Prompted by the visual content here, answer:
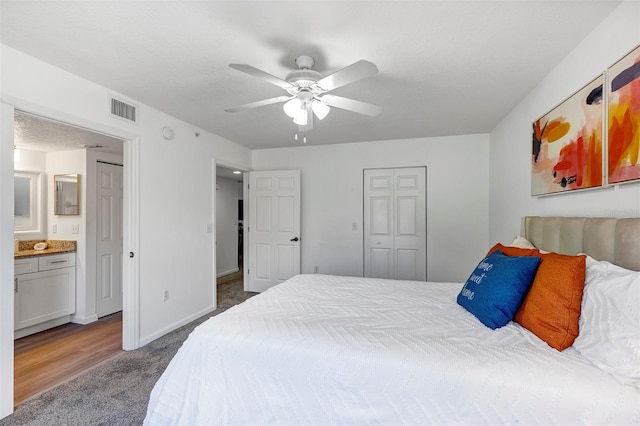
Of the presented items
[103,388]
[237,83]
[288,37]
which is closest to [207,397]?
[103,388]

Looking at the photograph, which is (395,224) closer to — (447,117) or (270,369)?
(447,117)

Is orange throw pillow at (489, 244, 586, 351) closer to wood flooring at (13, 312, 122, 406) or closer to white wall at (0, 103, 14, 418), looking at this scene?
white wall at (0, 103, 14, 418)

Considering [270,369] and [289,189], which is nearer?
[270,369]

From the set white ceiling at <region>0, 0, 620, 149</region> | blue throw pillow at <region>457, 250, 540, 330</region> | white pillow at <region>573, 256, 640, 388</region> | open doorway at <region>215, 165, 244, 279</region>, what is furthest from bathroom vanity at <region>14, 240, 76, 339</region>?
white pillow at <region>573, 256, 640, 388</region>

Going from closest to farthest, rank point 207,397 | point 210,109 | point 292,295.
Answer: point 207,397 < point 292,295 < point 210,109

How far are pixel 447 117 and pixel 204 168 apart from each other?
9.58 ft

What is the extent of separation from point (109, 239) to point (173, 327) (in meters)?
1.56

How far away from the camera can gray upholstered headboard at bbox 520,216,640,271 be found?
1.28 metres

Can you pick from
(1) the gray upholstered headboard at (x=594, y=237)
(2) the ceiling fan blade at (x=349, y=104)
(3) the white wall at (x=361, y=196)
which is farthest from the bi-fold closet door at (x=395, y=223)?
(2) the ceiling fan blade at (x=349, y=104)

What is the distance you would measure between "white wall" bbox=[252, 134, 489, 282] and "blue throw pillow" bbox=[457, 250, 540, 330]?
2.43 m

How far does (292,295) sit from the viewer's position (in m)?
2.10

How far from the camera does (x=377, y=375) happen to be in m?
1.23

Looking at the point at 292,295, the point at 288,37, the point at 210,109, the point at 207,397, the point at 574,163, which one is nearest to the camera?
the point at 207,397

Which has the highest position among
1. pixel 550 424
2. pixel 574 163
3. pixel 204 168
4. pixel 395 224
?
pixel 204 168
